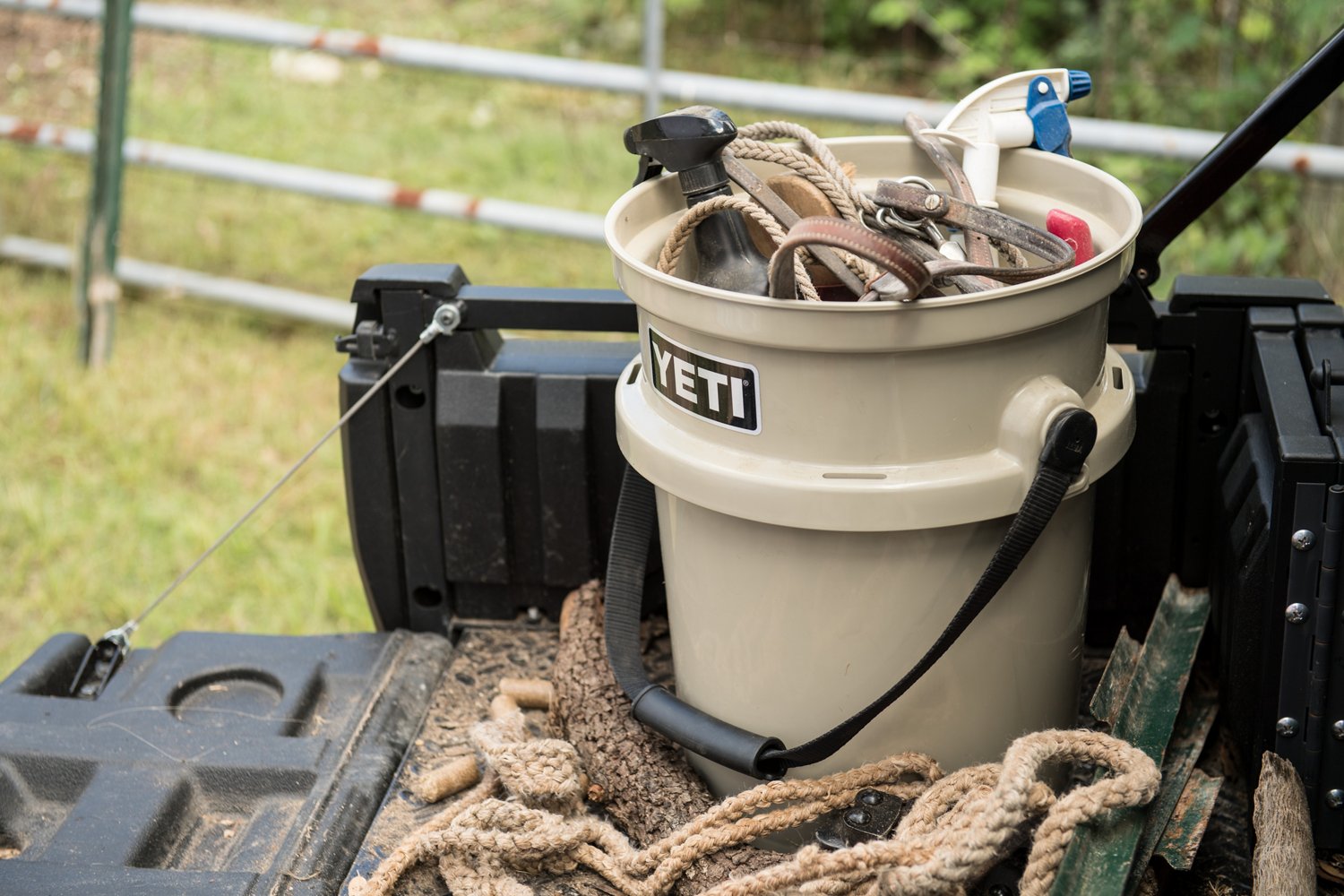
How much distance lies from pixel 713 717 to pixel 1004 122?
682mm

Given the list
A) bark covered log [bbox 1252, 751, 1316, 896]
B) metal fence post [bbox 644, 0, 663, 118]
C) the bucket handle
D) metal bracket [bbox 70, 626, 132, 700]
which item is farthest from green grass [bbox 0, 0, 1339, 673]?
bark covered log [bbox 1252, 751, 1316, 896]

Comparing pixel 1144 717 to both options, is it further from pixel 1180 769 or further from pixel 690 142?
pixel 690 142

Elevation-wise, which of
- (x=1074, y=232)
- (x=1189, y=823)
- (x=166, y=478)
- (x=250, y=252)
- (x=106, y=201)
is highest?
(x=1074, y=232)

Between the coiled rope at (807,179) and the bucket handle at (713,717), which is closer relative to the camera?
the bucket handle at (713,717)

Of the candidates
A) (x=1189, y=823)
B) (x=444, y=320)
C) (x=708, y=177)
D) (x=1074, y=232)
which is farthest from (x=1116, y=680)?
(x=444, y=320)

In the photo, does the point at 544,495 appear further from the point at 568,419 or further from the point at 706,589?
the point at 706,589

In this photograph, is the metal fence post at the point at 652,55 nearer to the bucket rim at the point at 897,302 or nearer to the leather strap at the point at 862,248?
the bucket rim at the point at 897,302

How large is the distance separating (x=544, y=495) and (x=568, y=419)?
0.10m

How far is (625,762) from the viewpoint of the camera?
139 cm

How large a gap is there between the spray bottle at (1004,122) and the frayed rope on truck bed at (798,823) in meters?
0.59

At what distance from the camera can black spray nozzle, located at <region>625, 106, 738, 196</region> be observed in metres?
1.26

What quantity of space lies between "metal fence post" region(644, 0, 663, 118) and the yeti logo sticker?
6.87ft

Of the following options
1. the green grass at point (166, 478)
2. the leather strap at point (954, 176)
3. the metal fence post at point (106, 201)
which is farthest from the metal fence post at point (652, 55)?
the leather strap at point (954, 176)

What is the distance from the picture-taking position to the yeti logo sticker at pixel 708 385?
3.74 feet
